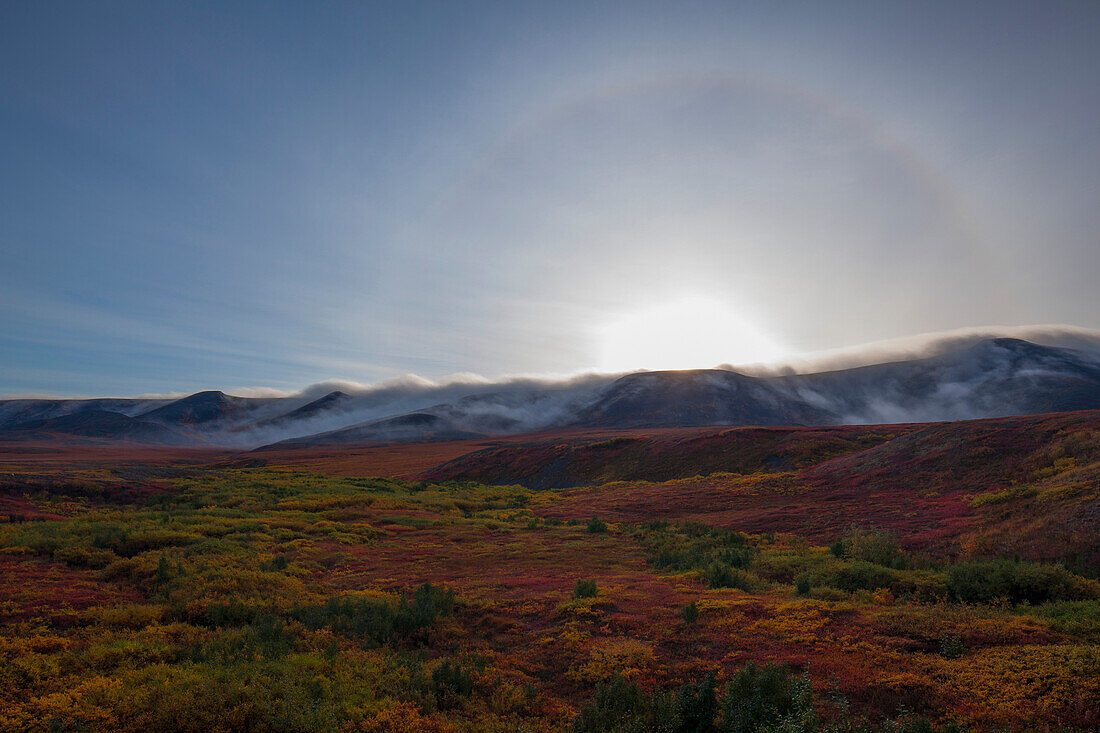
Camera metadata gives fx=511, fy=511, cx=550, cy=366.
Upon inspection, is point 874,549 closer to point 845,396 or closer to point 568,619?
point 568,619

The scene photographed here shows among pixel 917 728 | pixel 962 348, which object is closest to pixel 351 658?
pixel 917 728

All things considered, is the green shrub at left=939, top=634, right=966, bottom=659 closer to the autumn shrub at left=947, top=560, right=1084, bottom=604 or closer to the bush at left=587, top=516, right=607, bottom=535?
the autumn shrub at left=947, top=560, right=1084, bottom=604

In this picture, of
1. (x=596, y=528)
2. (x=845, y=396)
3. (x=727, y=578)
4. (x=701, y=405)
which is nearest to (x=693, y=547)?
(x=727, y=578)

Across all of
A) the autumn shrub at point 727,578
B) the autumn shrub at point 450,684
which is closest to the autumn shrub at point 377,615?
the autumn shrub at point 450,684

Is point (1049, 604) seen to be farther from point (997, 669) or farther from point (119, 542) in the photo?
point (119, 542)

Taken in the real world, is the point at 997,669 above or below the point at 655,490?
above

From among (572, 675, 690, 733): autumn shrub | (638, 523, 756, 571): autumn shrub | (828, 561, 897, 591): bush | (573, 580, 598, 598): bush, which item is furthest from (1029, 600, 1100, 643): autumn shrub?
(573, 580, 598, 598): bush

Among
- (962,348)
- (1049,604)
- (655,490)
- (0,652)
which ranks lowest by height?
(655,490)

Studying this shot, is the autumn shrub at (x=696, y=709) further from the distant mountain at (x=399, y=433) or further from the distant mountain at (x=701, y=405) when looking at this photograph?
the distant mountain at (x=399, y=433)
